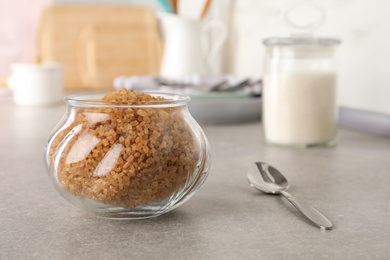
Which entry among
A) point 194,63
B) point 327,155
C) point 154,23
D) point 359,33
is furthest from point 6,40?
point 327,155

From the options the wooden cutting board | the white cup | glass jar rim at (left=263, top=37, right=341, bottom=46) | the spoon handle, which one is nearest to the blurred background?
the wooden cutting board

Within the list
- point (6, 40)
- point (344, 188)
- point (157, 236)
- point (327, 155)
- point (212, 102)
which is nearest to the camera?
point (157, 236)

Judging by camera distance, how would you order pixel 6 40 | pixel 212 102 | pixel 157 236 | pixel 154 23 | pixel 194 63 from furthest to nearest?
pixel 6 40 < pixel 154 23 < pixel 194 63 < pixel 212 102 < pixel 157 236

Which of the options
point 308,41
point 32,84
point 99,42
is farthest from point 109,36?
point 308,41

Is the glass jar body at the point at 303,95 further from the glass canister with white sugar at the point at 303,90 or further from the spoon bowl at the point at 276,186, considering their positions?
the spoon bowl at the point at 276,186

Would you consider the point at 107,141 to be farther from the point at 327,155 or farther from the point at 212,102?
the point at 212,102

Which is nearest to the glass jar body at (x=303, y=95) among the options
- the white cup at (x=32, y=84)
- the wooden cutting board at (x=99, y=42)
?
the white cup at (x=32, y=84)

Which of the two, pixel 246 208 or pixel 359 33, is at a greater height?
pixel 359 33
